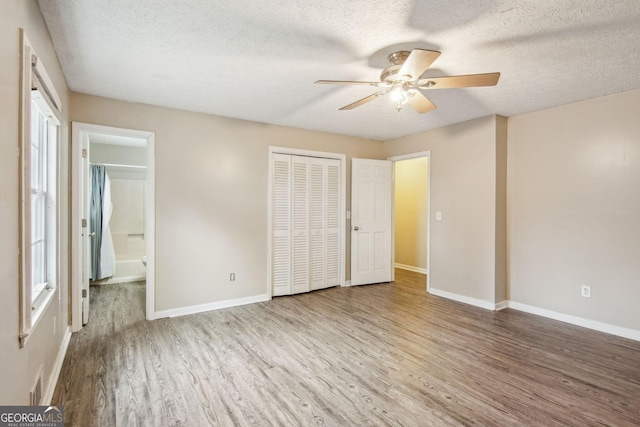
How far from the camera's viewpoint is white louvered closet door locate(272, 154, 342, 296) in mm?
4402

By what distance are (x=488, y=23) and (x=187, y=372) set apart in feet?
10.6

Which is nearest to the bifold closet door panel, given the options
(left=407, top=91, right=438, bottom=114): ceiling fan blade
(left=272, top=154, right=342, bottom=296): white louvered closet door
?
(left=272, top=154, right=342, bottom=296): white louvered closet door

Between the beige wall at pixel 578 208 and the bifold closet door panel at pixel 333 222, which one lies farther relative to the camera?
the bifold closet door panel at pixel 333 222

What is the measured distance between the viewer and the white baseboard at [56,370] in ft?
6.58

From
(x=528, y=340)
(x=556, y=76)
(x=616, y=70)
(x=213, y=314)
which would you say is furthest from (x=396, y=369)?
(x=616, y=70)

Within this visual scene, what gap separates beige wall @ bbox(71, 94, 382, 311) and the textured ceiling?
1.01 ft

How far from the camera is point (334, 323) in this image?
3.46 metres

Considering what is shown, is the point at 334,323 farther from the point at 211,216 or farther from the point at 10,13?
the point at 10,13

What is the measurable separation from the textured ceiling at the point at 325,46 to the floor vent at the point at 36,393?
2138 millimetres

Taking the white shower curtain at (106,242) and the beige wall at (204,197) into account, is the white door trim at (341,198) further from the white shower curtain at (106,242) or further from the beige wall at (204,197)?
the white shower curtain at (106,242)

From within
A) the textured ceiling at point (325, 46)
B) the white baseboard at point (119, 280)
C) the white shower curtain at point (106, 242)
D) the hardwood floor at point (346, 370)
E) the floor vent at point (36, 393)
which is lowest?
the hardwood floor at point (346, 370)

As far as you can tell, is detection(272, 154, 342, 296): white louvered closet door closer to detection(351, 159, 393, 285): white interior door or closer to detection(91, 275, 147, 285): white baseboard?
detection(351, 159, 393, 285): white interior door

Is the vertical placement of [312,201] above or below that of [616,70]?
below

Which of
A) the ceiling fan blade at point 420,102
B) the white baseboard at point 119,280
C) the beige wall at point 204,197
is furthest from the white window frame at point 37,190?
the white baseboard at point 119,280
